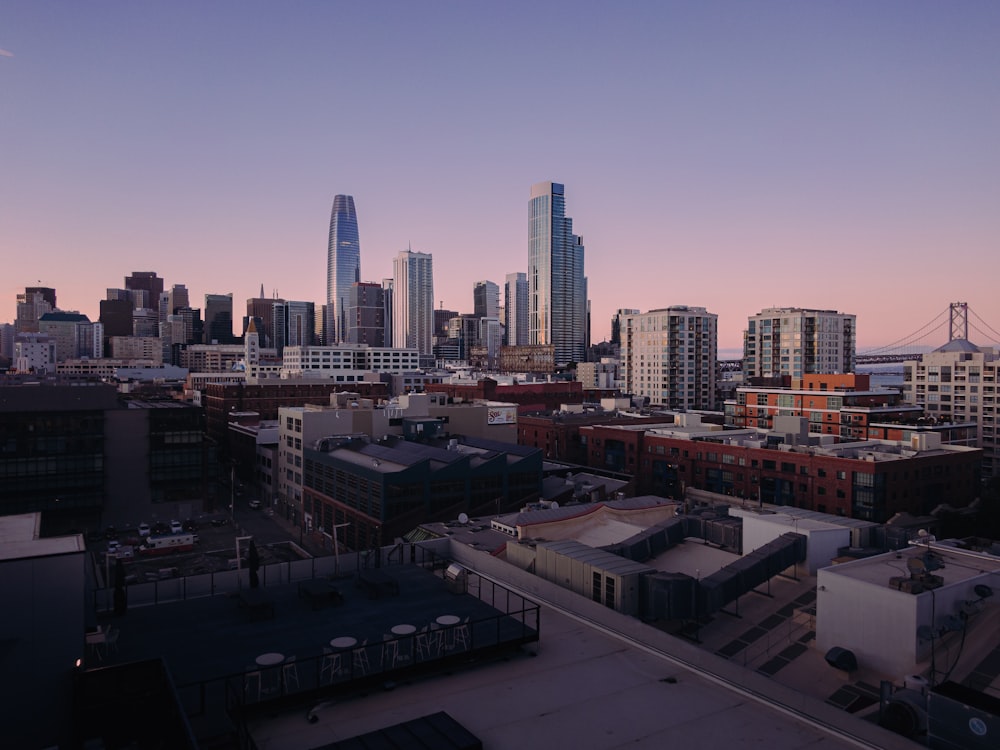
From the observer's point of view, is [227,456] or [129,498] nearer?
[129,498]

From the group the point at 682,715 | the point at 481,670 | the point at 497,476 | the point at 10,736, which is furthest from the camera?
the point at 497,476

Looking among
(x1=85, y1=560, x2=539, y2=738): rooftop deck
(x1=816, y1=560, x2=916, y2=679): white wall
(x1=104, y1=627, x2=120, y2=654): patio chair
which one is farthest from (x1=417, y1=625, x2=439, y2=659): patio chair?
(x1=816, y1=560, x2=916, y2=679): white wall

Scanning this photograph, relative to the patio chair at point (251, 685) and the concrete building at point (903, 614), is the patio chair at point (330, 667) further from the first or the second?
the concrete building at point (903, 614)

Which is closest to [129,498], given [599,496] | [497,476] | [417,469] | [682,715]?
[417,469]

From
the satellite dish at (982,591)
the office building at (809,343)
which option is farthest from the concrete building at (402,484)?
the office building at (809,343)

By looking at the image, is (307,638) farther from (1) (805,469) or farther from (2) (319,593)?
(1) (805,469)

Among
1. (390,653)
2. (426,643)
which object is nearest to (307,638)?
(390,653)

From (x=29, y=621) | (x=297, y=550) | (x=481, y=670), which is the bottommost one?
(x=297, y=550)

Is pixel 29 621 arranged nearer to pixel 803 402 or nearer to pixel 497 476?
pixel 497 476
